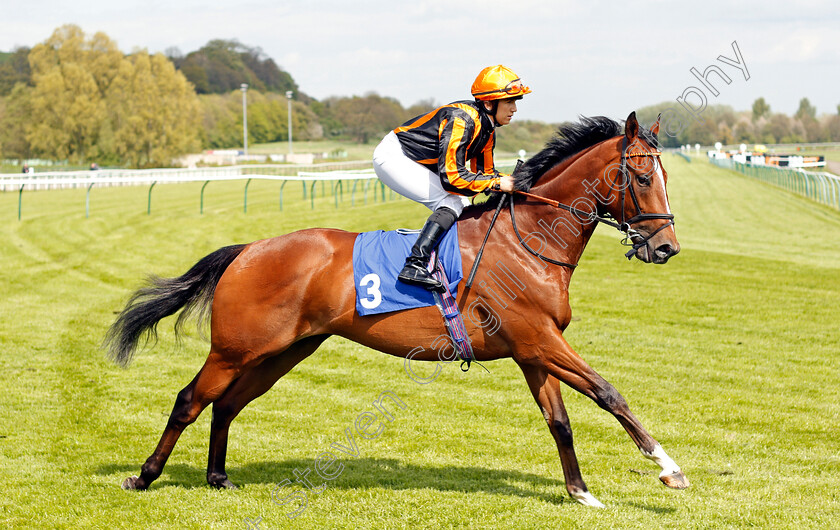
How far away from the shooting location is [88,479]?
16.1 ft

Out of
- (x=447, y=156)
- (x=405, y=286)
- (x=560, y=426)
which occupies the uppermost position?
(x=447, y=156)

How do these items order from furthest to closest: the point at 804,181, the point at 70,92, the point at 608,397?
the point at 70,92 < the point at 804,181 < the point at 608,397

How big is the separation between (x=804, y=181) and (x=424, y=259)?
91.3 ft

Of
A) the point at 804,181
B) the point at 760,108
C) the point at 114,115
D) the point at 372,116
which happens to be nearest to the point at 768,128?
the point at 760,108

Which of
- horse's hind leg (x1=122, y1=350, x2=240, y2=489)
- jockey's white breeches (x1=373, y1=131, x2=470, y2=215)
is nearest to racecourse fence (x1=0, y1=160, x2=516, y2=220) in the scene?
horse's hind leg (x1=122, y1=350, x2=240, y2=489)

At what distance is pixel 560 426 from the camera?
14.8ft

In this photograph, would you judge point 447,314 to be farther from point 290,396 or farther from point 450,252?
point 290,396

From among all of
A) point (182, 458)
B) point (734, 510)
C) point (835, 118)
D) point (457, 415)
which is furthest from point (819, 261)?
point (835, 118)

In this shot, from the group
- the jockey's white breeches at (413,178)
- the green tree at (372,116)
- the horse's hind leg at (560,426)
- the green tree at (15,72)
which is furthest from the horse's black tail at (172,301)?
the green tree at (15,72)

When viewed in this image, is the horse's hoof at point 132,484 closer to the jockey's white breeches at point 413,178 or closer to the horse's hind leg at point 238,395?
the horse's hind leg at point 238,395

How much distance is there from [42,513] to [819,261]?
14432 mm

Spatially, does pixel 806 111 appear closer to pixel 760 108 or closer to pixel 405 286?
pixel 760 108

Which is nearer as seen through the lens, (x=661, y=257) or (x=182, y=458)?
(x=661, y=257)

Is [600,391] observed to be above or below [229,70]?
below
